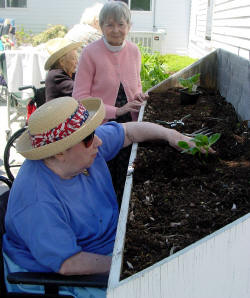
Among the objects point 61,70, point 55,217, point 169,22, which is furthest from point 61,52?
point 169,22

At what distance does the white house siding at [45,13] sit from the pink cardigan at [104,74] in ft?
50.6

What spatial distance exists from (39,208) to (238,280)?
851 mm

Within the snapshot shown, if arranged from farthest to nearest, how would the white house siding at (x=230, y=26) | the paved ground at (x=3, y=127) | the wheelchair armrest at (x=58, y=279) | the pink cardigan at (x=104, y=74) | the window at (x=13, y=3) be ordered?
the window at (x=13, y=3) → the white house siding at (x=230, y=26) → the paved ground at (x=3, y=127) → the pink cardigan at (x=104, y=74) → the wheelchair armrest at (x=58, y=279)

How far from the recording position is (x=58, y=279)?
1.62 meters

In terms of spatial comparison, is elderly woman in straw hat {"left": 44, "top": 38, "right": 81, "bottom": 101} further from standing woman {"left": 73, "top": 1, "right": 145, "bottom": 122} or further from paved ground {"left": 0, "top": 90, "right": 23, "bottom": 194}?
paved ground {"left": 0, "top": 90, "right": 23, "bottom": 194}

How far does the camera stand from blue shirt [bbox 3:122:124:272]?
5.29 ft

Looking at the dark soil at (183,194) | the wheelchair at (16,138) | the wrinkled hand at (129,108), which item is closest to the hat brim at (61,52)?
the wheelchair at (16,138)

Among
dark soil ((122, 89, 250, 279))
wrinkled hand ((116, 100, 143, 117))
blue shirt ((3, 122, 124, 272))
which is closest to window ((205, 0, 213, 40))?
wrinkled hand ((116, 100, 143, 117))

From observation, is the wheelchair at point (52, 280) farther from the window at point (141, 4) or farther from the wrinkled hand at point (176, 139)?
the window at point (141, 4)

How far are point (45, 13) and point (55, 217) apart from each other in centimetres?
1796

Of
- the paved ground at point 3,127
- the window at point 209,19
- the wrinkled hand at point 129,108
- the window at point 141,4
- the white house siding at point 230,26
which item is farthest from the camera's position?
the window at point 141,4

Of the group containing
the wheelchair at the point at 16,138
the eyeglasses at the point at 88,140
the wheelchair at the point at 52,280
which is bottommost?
the wheelchair at the point at 16,138

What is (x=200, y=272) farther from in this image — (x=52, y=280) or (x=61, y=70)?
(x=61, y=70)

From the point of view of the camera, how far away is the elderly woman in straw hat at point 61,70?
416 centimetres
